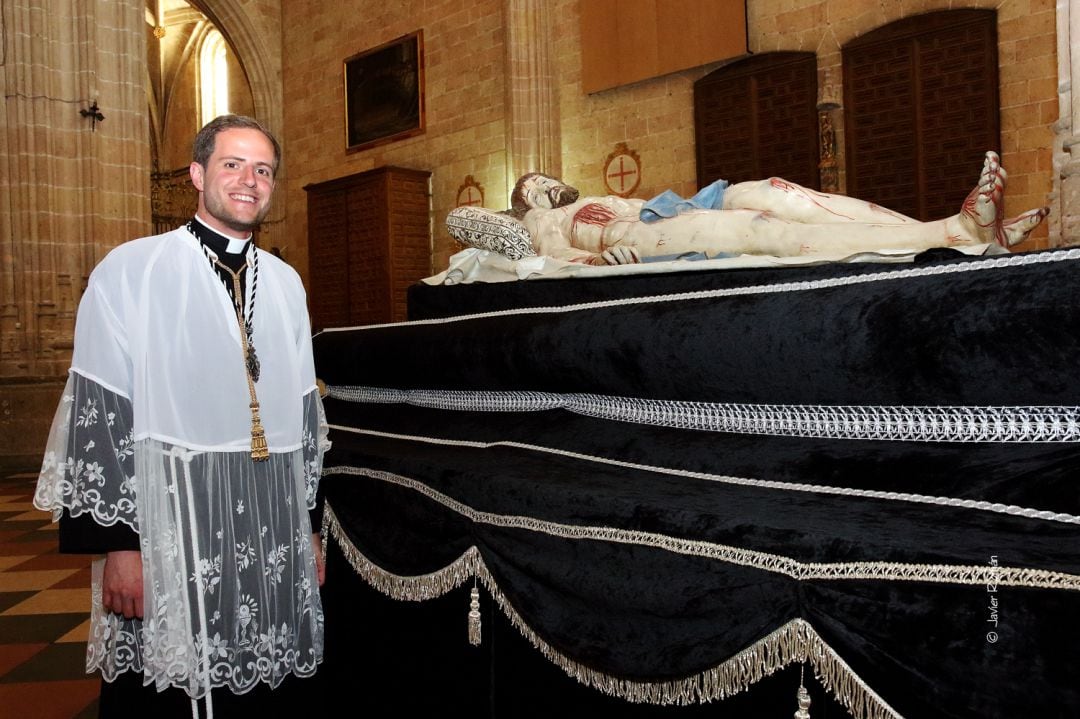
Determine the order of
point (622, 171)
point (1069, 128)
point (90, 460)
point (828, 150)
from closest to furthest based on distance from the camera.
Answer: point (90, 460) → point (1069, 128) → point (828, 150) → point (622, 171)

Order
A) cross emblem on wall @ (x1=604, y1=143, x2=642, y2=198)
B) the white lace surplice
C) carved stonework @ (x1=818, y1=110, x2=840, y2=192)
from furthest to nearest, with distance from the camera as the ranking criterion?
1. cross emblem on wall @ (x1=604, y1=143, x2=642, y2=198)
2. carved stonework @ (x1=818, y1=110, x2=840, y2=192)
3. the white lace surplice

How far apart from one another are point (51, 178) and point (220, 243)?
696 cm

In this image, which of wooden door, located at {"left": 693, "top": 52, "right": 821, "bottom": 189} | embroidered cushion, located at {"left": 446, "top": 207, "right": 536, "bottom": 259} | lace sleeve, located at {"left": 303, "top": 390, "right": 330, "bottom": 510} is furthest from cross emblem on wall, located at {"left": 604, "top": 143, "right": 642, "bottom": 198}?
lace sleeve, located at {"left": 303, "top": 390, "right": 330, "bottom": 510}

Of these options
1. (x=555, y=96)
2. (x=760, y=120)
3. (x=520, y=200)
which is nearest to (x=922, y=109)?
(x=760, y=120)

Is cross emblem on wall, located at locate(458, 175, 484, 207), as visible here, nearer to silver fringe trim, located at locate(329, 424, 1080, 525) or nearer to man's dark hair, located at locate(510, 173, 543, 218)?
man's dark hair, located at locate(510, 173, 543, 218)

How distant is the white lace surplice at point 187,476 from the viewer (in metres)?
1.47

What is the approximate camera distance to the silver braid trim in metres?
1.35

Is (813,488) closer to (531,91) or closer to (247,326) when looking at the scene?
(247,326)

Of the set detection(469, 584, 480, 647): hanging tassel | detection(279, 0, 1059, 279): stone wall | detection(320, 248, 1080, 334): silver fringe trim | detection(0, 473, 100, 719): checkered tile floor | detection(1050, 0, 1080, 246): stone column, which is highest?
detection(279, 0, 1059, 279): stone wall

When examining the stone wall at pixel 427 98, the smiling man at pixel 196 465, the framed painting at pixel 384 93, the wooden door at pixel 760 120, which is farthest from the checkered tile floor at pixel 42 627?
the framed painting at pixel 384 93

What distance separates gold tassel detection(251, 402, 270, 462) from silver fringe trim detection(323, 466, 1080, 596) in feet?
1.57

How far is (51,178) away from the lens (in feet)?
24.1

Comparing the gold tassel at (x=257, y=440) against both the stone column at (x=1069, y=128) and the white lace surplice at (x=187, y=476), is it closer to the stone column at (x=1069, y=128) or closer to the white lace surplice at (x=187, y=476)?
the white lace surplice at (x=187, y=476)

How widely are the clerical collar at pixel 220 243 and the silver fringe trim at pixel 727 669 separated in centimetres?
79
